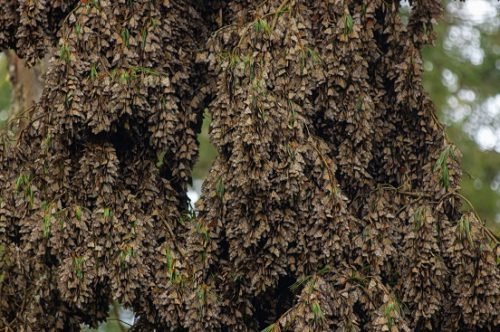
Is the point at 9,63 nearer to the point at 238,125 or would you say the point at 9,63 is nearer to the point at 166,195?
the point at 166,195

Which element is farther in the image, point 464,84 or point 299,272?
point 464,84

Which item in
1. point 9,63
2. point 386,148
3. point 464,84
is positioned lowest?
point 386,148

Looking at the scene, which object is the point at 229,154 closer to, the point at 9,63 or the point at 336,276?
the point at 336,276

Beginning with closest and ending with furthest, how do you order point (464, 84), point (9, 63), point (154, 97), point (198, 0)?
point (154, 97) → point (198, 0) → point (9, 63) → point (464, 84)

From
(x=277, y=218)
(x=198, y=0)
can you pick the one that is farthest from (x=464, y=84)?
(x=277, y=218)

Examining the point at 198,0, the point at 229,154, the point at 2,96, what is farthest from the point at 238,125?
the point at 2,96

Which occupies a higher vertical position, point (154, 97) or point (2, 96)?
point (2, 96)

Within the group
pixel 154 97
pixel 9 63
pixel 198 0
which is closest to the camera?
pixel 154 97
